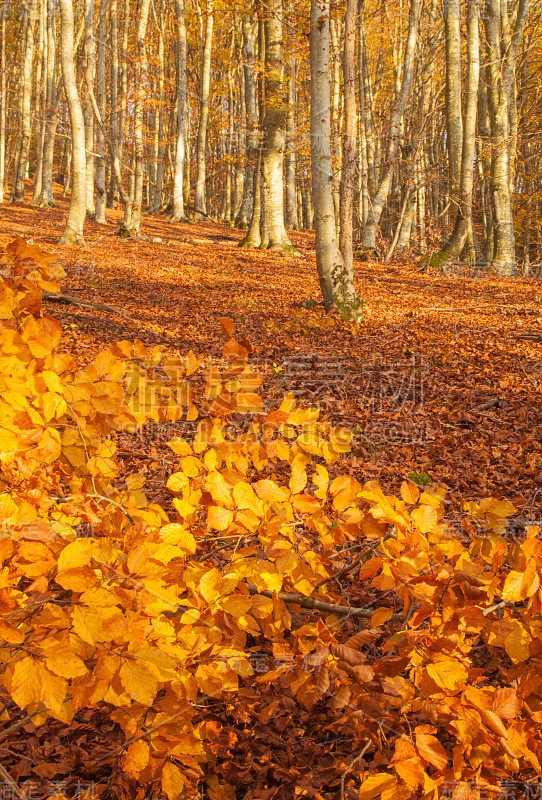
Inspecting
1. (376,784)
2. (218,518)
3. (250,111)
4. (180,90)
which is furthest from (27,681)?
(180,90)

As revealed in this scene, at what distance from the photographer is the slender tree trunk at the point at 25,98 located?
19.1 meters

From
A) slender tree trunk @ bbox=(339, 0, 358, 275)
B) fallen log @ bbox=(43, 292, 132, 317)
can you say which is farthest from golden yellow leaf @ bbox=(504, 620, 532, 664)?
slender tree trunk @ bbox=(339, 0, 358, 275)

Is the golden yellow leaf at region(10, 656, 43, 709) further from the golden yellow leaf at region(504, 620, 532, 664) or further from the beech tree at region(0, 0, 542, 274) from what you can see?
the beech tree at region(0, 0, 542, 274)

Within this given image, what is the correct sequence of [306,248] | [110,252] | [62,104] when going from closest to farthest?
1. [110,252]
2. [306,248]
3. [62,104]

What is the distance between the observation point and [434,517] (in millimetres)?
1284

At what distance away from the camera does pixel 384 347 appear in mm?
6219

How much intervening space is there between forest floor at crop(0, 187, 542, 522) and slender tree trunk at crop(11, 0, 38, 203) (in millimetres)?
12033

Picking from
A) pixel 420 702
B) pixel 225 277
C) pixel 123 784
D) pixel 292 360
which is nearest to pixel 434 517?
pixel 420 702

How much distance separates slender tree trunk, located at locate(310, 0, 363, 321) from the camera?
6.90 m

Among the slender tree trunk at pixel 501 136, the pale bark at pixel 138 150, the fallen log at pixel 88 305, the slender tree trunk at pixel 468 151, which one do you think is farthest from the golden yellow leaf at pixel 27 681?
the pale bark at pixel 138 150

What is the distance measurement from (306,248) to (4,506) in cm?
1647

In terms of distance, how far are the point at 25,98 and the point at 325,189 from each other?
17548 millimetres

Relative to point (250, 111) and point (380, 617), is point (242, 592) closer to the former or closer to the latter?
point (380, 617)

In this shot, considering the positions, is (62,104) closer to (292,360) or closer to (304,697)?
(292,360)
